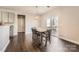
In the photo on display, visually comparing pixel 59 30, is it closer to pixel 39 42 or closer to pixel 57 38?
pixel 57 38

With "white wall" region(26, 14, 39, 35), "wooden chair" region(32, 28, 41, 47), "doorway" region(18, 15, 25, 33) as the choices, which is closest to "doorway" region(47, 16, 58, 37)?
"white wall" region(26, 14, 39, 35)

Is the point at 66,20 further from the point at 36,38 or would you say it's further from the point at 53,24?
the point at 36,38

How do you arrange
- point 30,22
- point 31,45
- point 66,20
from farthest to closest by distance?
point 66,20, point 31,45, point 30,22

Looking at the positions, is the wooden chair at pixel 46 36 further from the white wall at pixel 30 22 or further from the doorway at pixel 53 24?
the white wall at pixel 30 22

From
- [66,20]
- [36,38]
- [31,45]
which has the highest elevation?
[66,20]

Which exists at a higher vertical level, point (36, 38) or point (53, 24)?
point (53, 24)

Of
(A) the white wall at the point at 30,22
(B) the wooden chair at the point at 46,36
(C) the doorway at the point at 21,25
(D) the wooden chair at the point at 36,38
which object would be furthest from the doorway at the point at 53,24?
(C) the doorway at the point at 21,25

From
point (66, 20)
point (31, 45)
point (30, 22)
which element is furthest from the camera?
point (66, 20)

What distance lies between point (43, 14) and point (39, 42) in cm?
69

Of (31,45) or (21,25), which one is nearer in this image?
(21,25)

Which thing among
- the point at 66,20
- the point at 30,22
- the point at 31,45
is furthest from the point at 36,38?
the point at 66,20
